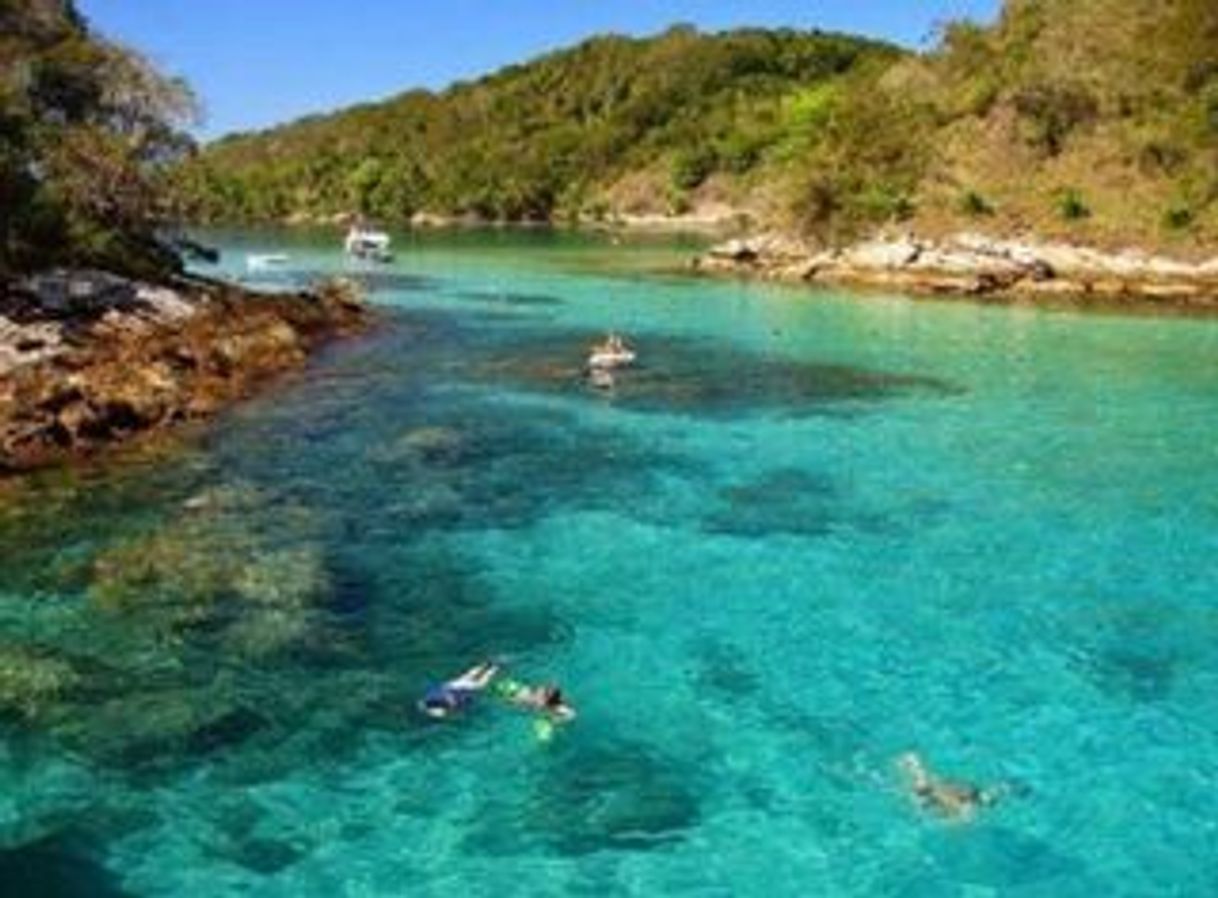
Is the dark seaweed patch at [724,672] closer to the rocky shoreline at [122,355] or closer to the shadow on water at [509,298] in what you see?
the rocky shoreline at [122,355]

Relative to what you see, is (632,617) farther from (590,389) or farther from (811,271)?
(811,271)

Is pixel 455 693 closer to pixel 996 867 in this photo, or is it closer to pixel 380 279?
pixel 996 867

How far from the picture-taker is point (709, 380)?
190 feet

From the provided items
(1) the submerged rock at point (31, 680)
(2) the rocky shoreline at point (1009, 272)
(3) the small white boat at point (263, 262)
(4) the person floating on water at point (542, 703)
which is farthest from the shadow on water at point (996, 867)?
(3) the small white boat at point (263, 262)

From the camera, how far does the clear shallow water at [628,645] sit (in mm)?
20109

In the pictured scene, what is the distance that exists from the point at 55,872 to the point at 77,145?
50374 millimetres

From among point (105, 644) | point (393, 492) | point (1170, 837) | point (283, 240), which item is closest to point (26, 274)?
point (393, 492)

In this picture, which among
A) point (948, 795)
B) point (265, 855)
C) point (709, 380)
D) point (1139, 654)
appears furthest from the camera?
point (709, 380)

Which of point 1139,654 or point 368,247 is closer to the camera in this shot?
point 1139,654

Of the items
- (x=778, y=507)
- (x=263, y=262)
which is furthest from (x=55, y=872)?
(x=263, y=262)

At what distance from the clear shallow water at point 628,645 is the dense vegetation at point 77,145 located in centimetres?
1475

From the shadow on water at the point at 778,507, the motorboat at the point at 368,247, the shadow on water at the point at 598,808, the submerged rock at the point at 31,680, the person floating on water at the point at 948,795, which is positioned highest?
the motorboat at the point at 368,247

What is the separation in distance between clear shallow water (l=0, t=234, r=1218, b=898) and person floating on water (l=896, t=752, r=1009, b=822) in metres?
0.36

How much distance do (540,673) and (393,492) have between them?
13.3m
